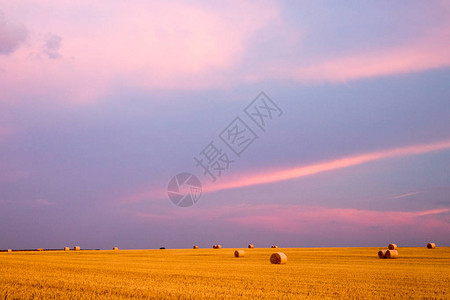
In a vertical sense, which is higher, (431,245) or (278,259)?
(431,245)

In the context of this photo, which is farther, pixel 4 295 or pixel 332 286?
pixel 332 286

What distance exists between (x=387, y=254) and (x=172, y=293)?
27.5m

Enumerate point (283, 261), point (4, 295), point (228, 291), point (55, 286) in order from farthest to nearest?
point (283, 261)
point (55, 286)
point (228, 291)
point (4, 295)

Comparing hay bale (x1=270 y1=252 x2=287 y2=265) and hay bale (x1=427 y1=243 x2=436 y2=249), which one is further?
hay bale (x1=427 y1=243 x2=436 y2=249)

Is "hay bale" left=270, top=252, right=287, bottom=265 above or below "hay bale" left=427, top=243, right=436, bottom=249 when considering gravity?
below

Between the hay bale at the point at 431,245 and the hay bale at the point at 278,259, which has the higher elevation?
the hay bale at the point at 431,245

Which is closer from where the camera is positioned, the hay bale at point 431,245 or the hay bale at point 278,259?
the hay bale at point 278,259

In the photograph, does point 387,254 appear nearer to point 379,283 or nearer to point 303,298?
point 379,283

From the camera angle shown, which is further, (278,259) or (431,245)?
(431,245)

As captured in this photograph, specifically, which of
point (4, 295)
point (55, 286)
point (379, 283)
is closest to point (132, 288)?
point (55, 286)

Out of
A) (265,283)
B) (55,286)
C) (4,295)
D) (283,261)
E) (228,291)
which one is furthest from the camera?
(283,261)

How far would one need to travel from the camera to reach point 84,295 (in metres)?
13.2

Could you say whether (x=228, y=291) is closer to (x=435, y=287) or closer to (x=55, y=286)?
(x=55, y=286)

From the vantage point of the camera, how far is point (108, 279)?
18.0 metres
